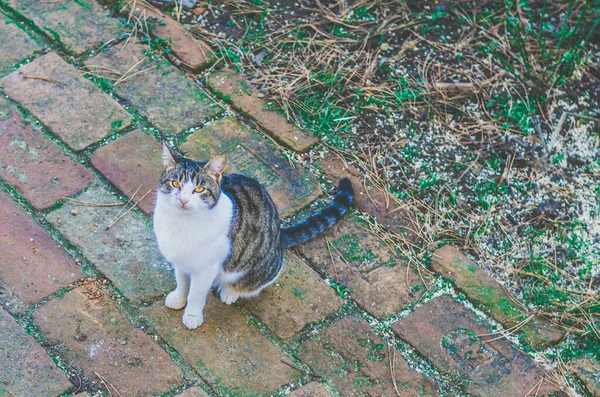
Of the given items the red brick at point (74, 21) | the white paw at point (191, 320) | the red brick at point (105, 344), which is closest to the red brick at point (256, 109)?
the red brick at point (74, 21)

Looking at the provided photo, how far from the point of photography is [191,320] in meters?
2.66

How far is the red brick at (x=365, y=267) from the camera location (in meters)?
2.91

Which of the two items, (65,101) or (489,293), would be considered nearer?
(489,293)

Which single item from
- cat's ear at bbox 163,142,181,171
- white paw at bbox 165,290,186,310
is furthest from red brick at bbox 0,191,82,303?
cat's ear at bbox 163,142,181,171

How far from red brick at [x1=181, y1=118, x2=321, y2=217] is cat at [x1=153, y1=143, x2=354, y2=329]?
258 mm

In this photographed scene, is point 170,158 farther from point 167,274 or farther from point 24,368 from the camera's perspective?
point 24,368

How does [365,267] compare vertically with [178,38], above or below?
below

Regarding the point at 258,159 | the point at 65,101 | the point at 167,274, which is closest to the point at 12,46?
the point at 65,101

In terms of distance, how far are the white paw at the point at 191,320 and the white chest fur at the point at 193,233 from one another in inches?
8.7

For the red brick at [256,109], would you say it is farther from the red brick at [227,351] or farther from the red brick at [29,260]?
the red brick at [29,260]

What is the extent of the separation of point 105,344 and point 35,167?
0.93 m

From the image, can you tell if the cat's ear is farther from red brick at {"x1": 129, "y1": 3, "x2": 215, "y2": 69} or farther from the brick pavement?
red brick at {"x1": 129, "y1": 3, "x2": 215, "y2": 69}

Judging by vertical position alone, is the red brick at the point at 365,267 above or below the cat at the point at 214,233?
below

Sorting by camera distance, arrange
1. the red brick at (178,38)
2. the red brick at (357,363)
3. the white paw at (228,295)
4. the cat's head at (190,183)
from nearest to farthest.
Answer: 1. the cat's head at (190,183)
2. the red brick at (357,363)
3. the white paw at (228,295)
4. the red brick at (178,38)
